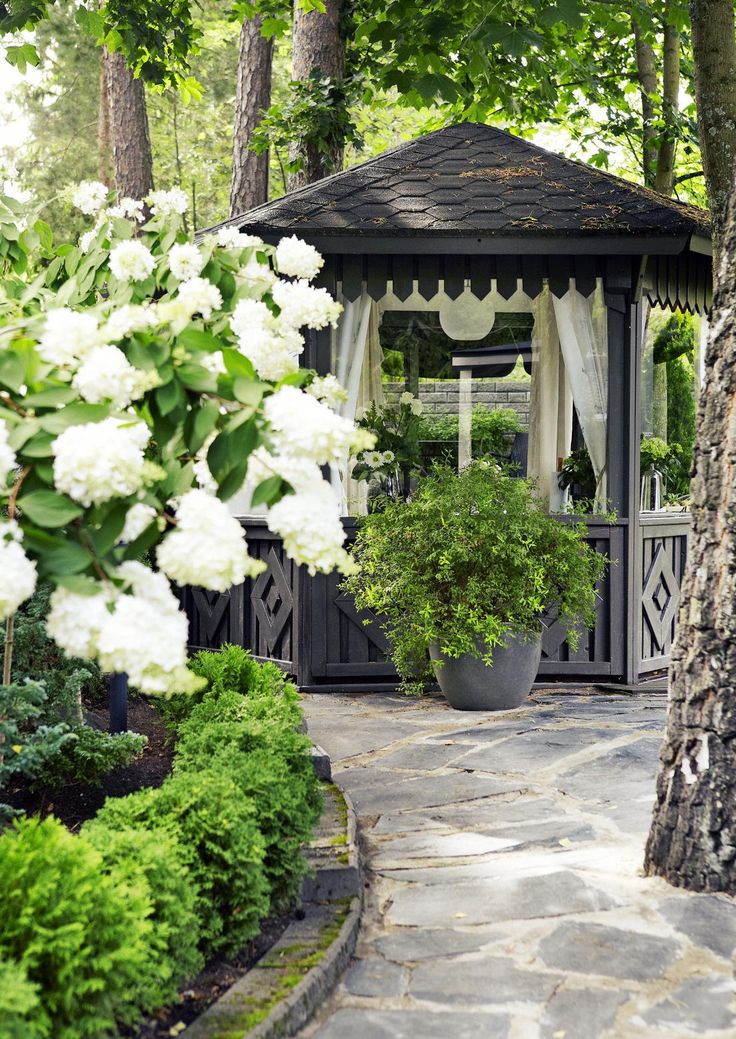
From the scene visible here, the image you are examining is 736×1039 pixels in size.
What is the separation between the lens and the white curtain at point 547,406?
803 cm

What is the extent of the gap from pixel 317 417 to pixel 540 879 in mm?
2490

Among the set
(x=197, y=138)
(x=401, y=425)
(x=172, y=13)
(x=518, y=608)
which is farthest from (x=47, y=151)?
(x=518, y=608)

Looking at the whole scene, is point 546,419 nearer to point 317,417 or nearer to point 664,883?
point 664,883

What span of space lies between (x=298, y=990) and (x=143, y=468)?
164 centimetres

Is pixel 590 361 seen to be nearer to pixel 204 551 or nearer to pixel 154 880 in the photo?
pixel 154 880

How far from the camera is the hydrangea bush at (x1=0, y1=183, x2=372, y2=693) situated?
175 cm

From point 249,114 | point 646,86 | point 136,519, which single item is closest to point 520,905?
point 136,519

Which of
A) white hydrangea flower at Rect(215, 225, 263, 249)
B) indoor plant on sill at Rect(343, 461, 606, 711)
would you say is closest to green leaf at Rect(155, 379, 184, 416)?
white hydrangea flower at Rect(215, 225, 263, 249)

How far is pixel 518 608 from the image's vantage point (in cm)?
652

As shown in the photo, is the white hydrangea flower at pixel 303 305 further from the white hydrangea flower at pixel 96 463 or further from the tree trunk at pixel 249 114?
the tree trunk at pixel 249 114

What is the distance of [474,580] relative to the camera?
6.42m

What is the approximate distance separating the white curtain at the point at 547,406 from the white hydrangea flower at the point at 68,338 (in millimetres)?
6222

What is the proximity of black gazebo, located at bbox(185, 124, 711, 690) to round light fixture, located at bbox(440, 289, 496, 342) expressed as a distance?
69 millimetres

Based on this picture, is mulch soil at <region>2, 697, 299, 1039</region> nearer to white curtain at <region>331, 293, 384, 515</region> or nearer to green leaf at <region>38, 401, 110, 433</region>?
green leaf at <region>38, 401, 110, 433</region>
